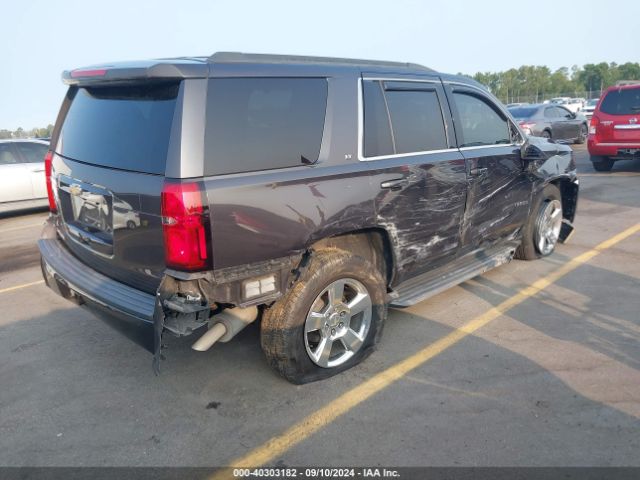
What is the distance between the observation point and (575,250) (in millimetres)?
6398

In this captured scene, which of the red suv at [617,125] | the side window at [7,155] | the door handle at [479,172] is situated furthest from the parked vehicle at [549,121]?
the side window at [7,155]

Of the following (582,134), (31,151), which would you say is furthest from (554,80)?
(31,151)

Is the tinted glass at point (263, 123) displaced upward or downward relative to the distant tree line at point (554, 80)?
downward

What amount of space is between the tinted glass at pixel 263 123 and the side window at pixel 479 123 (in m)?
1.66

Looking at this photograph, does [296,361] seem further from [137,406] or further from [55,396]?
[55,396]

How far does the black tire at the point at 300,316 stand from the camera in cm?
328

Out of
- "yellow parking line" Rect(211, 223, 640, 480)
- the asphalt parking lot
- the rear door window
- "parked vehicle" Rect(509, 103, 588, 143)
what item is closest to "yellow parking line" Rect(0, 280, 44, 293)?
the asphalt parking lot

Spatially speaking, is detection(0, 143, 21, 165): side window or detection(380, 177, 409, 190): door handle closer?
detection(380, 177, 409, 190): door handle

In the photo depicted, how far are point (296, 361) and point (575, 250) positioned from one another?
14.5 feet

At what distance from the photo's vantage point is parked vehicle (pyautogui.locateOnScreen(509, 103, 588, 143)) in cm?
1670

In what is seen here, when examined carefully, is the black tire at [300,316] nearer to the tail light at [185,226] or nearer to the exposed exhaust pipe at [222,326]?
the exposed exhaust pipe at [222,326]

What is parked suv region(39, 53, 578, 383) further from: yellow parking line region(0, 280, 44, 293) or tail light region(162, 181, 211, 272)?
yellow parking line region(0, 280, 44, 293)

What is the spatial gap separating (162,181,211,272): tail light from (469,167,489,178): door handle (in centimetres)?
256

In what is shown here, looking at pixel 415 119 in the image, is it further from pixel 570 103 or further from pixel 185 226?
pixel 570 103
